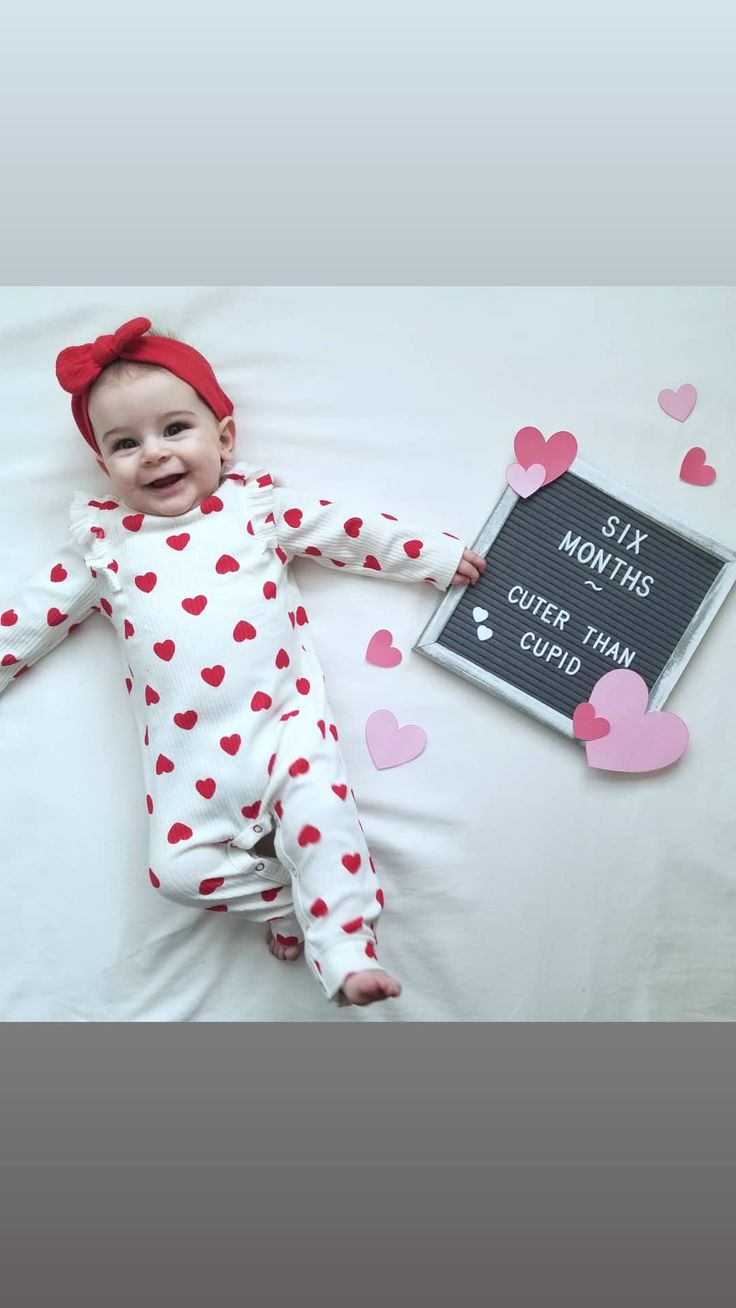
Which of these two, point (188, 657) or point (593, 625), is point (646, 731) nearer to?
point (593, 625)

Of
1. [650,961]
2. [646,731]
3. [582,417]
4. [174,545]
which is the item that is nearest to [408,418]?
[582,417]

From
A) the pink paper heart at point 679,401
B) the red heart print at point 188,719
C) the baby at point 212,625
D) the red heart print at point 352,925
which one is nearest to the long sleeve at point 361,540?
the baby at point 212,625

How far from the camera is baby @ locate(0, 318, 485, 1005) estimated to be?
1.45 metres

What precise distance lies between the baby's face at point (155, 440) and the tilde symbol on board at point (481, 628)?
432mm

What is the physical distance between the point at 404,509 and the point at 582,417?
307mm

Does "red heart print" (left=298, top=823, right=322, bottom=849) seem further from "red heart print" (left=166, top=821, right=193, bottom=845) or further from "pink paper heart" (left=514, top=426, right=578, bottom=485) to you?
"pink paper heart" (left=514, top=426, right=578, bottom=485)

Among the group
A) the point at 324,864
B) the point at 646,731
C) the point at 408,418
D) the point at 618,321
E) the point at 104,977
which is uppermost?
the point at 618,321

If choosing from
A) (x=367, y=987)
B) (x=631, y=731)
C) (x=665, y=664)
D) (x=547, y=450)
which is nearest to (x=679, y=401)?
(x=547, y=450)

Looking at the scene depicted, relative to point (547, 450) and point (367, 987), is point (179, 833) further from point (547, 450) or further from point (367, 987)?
point (547, 450)

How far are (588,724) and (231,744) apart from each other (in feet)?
1.72

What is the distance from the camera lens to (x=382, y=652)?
1.57 metres

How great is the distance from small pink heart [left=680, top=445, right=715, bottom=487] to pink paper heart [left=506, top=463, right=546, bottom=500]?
22 cm

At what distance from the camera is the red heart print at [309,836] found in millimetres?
1412

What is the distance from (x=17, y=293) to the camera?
1598mm
